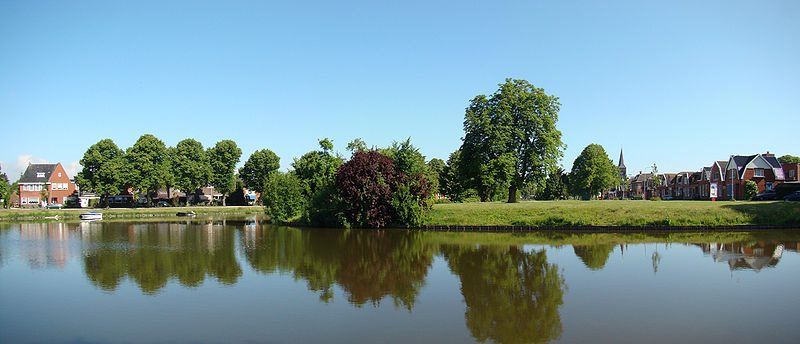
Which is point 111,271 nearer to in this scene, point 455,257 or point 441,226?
point 455,257

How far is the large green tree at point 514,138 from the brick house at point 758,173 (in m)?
35.1

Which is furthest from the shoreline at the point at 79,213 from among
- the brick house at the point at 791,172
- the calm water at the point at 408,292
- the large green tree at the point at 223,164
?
the brick house at the point at 791,172

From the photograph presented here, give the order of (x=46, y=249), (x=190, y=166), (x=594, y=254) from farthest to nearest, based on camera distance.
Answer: (x=190, y=166) → (x=46, y=249) → (x=594, y=254)

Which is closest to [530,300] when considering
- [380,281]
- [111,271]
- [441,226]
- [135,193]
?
[380,281]

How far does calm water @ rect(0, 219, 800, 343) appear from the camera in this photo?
13406 mm

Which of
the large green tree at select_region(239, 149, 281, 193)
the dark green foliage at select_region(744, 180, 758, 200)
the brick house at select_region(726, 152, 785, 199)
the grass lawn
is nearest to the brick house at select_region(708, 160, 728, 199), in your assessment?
the brick house at select_region(726, 152, 785, 199)

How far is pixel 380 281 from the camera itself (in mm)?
20359

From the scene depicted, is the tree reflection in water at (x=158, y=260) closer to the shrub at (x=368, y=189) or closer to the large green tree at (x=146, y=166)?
the shrub at (x=368, y=189)

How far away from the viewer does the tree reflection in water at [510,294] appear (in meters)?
13.4

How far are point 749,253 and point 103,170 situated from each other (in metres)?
81.8

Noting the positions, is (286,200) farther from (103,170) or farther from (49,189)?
(49,189)

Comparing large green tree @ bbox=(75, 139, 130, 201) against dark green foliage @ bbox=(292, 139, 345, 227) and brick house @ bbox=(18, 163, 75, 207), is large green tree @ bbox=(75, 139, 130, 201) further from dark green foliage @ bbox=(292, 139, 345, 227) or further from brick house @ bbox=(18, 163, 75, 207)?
dark green foliage @ bbox=(292, 139, 345, 227)

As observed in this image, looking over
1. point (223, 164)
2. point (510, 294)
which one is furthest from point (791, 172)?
point (223, 164)

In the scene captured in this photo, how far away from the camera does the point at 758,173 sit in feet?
225
